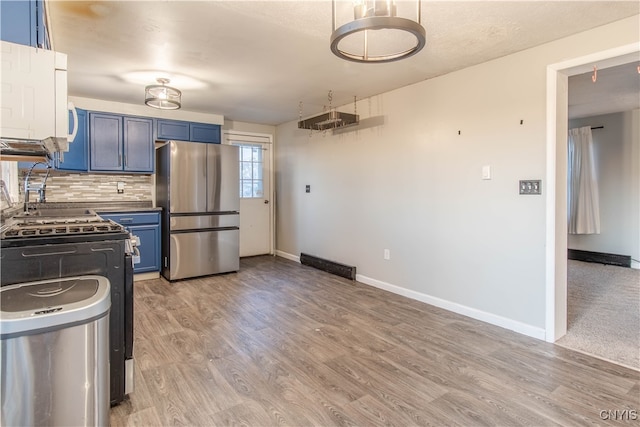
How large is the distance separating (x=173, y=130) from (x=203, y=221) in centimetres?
130

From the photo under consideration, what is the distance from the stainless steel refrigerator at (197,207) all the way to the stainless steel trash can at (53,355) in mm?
2821

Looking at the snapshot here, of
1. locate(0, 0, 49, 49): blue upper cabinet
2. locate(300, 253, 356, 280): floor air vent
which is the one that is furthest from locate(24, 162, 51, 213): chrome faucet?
locate(300, 253, 356, 280): floor air vent

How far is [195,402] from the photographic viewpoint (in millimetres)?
1851

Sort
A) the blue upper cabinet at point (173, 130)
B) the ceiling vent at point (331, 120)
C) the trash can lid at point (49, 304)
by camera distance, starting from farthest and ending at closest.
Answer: the blue upper cabinet at point (173, 130) < the ceiling vent at point (331, 120) < the trash can lid at point (49, 304)

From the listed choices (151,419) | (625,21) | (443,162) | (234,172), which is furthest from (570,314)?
(234,172)

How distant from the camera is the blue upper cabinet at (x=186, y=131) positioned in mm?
4547

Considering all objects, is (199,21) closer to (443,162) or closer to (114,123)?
(443,162)

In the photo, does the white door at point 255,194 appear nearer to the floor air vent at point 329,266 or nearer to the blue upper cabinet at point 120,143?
the floor air vent at point 329,266

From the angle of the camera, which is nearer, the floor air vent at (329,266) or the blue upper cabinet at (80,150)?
the blue upper cabinet at (80,150)

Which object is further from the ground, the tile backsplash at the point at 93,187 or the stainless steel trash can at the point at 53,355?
the tile backsplash at the point at 93,187

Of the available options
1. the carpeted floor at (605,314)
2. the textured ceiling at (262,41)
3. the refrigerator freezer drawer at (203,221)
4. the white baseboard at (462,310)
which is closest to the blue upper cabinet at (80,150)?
the textured ceiling at (262,41)

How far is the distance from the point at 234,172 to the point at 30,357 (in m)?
3.52

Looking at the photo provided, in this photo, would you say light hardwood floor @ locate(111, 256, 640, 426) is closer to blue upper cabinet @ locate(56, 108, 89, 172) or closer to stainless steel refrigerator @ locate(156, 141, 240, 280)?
stainless steel refrigerator @ locate(156, 141, 240, 280)

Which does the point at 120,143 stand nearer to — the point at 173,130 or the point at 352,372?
the point at 173,130
